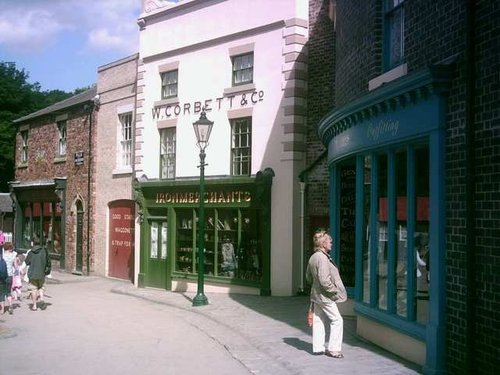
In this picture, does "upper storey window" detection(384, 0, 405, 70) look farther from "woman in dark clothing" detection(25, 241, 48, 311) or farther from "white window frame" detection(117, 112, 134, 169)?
"white window frame" detection(117, 112, 134, 169)

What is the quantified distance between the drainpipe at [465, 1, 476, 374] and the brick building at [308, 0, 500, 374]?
11 mm

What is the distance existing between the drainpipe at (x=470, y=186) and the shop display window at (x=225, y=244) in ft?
36.4

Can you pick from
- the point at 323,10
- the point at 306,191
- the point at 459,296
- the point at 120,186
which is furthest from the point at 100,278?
the point at 459,296

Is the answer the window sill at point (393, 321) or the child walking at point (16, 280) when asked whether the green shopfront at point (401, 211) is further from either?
the child walking at point (16, 280)

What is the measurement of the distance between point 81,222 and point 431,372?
66.6 ft

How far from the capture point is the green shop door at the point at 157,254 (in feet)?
68.2

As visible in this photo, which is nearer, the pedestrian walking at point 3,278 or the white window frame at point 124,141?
the pedestrian walking at point 3,278

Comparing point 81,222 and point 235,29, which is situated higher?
point 235,29

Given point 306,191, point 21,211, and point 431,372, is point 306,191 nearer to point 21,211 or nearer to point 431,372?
point 431,372

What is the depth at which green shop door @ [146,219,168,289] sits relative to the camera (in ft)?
68.2

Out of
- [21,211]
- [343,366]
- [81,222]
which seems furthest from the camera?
[21,211]

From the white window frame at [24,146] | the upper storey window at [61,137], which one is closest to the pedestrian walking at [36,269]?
the upper storey window at [61,137]

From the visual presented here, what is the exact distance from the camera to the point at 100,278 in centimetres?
2406

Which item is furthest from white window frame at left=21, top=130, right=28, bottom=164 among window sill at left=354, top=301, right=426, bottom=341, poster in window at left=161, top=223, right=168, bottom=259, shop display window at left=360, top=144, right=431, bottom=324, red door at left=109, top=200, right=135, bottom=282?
window sill at left=354, top=301, right=426, bottom=341
